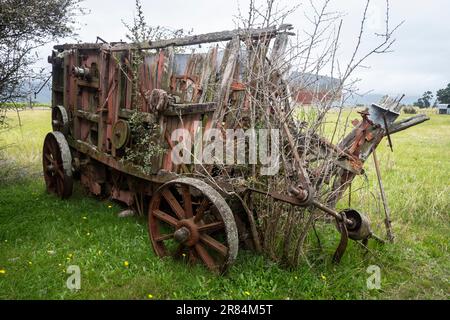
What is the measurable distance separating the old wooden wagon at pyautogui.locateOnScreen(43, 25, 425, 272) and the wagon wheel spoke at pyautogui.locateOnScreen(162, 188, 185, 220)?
0.01 meters

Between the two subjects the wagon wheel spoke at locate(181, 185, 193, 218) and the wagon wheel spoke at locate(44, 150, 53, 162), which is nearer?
the wagon wheel spoke at locate(181, 185, 193, 218)

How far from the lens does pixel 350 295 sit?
12.7 feet

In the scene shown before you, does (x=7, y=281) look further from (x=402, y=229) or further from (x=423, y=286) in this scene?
(x=402, y=229)

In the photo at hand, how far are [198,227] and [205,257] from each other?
1.05ft

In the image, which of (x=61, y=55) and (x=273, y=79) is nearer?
(x=273, y=79)

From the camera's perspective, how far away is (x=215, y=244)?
3947 mm

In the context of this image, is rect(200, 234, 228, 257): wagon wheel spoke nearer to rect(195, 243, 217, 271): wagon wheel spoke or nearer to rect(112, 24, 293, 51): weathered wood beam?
rect(195, 243, 217, 271): wagon wheel spoke

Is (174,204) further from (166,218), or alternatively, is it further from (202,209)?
(202,209)

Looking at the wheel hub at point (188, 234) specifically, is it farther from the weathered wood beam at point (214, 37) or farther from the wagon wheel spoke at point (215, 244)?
the weathered wood beam at point (214, 37)

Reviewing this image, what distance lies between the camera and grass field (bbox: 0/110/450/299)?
12.6 ft

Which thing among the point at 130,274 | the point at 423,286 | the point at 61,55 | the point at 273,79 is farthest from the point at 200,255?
the point at 61,55

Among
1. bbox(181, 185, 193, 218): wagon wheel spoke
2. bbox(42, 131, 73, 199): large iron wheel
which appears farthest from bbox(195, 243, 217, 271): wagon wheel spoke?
bbox(42, 131, 73, 199): large iron wheel

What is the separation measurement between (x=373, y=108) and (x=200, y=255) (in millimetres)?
2732

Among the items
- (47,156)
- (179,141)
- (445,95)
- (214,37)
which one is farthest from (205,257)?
(445,95)
